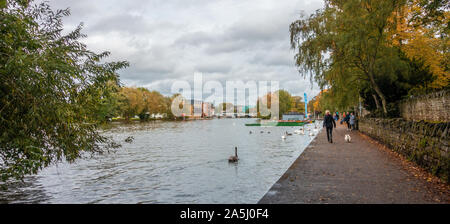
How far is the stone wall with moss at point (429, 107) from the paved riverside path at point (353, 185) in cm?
684

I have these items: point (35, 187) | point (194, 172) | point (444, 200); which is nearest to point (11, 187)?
point (35, 187)

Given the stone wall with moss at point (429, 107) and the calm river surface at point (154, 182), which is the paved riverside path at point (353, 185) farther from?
the stone wall with moss at point (429, 107)

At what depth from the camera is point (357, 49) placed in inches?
733

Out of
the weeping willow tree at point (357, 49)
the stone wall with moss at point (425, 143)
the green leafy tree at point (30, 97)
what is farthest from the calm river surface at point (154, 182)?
the weeping willow tree at point (357, 49)

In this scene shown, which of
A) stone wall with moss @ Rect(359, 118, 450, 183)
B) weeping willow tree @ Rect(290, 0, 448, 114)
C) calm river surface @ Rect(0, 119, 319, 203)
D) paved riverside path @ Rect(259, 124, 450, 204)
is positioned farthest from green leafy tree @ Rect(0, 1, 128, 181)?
weeping willow tree @ Rect(290, 0, 448, 114)

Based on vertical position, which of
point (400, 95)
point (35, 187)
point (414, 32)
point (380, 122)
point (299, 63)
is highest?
point (414, 32)

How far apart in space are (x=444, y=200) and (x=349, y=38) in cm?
1377

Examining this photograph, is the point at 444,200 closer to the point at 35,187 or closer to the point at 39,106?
the point at 39,106

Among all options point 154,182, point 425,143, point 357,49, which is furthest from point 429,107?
point 154,182

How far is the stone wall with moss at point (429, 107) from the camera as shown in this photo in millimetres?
15898

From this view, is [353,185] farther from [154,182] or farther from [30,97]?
[30,97]

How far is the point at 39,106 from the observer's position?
5.67 meters

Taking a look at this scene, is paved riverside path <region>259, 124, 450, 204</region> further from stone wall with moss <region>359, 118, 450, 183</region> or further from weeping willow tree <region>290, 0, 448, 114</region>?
weeping willow tree <region>290, 0, 448, 114</region>

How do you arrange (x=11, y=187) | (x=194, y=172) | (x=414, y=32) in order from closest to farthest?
(x=11, y=187)
(x=194, y=172)
(x=414, y=32)
